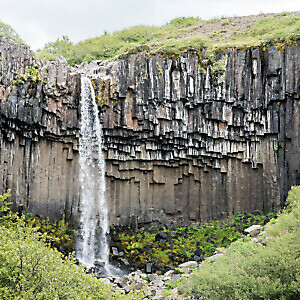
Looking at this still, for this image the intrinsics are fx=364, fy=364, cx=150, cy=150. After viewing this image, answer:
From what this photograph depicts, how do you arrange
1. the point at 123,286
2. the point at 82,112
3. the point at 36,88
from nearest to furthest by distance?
the point at 123,286 → the point at 36,88 → the point at 82,112

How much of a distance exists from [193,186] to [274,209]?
13.7 ft

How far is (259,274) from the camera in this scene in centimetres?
966

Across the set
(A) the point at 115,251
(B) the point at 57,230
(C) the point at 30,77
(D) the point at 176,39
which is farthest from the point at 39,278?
(D) the point at 176,39

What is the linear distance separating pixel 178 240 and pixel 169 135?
17.1ft

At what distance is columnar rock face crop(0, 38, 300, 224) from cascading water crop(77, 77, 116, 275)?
0.36 metres

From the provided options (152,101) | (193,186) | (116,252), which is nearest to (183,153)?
(193,186)

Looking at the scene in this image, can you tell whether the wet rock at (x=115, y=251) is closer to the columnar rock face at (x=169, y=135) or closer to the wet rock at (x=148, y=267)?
the columnar rock face at (x=169, y=135)

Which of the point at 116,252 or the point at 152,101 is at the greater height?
the point at 152,101

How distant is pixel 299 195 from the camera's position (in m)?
14.5

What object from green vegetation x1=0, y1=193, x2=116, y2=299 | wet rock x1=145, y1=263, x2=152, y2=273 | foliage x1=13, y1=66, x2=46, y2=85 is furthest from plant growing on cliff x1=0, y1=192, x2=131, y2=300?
foliage x1=13, y1=66, x2=46, y2=85

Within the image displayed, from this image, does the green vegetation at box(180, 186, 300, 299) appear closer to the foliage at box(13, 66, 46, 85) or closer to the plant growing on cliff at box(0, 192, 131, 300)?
the plant growing on cliff at box(0, 192, 131, 300)

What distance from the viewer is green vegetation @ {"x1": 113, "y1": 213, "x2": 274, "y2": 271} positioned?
16.6 meters

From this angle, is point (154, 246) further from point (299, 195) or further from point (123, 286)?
point (299, 195)

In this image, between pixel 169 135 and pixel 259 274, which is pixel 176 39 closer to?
pixel 169 135
